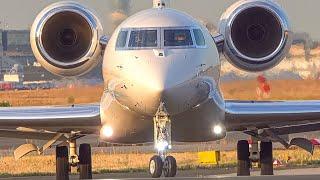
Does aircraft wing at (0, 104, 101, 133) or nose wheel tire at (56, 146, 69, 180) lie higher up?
aircraft wing at (0, 104, 101, 133)

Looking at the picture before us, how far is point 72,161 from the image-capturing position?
22188mm

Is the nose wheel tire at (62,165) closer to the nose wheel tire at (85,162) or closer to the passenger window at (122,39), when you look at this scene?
the nose wheel tire at (85,162)

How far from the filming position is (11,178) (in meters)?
29.2

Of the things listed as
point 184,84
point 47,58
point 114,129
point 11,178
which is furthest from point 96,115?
point 11,178

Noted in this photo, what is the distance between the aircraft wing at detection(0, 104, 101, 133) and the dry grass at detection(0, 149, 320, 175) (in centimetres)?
1038

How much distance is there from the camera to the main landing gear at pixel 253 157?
22.6 m

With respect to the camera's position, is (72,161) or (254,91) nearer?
(72,161)

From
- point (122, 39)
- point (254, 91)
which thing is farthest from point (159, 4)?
point (254, 91)

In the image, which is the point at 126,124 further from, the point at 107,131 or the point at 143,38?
the point at 143,38

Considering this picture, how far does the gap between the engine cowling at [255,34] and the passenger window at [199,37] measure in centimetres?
198

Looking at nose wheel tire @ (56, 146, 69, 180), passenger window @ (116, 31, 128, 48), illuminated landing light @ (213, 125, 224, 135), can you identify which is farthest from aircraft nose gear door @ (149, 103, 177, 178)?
nose wheel tire @ (56, 146, 69, 180)

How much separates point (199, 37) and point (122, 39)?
5.06ft

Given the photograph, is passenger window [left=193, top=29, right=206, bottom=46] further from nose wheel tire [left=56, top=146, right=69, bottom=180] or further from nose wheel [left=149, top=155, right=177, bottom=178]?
nose wheel tire [left=56, top=146, right=69, bottom=180]

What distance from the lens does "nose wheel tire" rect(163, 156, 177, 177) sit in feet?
55.8
